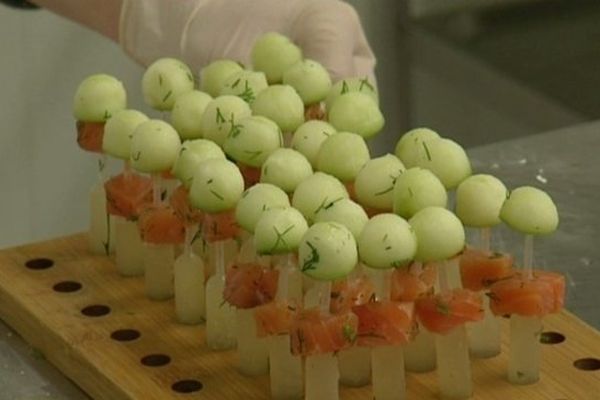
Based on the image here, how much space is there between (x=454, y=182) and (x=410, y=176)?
5 cm

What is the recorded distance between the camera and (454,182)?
868 millimetres

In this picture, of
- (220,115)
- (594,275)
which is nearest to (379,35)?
(594,275)

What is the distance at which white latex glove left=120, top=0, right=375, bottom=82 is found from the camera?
1188 millimetres

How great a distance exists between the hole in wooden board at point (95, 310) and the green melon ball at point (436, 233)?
9.7 inches

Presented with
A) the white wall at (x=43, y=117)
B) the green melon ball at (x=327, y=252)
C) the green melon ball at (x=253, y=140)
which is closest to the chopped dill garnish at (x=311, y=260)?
the green melon ball at (x=327, y=252)

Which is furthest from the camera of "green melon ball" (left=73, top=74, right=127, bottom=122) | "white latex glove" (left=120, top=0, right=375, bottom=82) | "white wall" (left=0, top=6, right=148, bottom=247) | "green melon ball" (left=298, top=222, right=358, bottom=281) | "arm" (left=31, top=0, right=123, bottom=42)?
"white wall" (left=0, top=6, right=148, bottom=247)

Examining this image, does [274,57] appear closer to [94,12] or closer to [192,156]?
[192,156]

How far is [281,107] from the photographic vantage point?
0.91 m

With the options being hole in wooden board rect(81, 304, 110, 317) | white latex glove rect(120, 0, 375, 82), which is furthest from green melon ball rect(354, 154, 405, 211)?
white latex glove rect(120, 0, 375, 82)

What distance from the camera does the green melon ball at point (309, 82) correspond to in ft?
3.14

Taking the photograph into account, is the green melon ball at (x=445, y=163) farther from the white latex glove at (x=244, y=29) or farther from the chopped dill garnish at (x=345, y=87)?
the white latex glove at (x=244, y=29)

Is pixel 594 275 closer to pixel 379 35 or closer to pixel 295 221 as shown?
pixel 295 221

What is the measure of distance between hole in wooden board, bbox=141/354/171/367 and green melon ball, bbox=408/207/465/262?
183mm

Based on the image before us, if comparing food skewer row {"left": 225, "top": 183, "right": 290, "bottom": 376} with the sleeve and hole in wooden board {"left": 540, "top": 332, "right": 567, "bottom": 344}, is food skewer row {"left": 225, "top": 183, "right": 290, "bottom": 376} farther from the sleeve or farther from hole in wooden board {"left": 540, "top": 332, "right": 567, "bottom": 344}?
the sleeve
